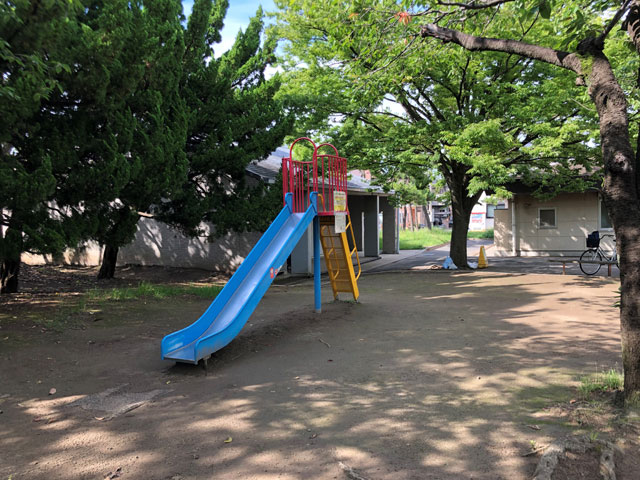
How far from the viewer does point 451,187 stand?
15.0 meters

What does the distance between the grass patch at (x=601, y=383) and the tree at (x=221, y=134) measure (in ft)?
28.0

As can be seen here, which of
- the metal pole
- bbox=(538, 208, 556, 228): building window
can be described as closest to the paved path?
bbox=(538, 208, 556, 228): building window

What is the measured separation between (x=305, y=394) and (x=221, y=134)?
8579 mm

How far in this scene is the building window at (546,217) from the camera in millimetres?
20250

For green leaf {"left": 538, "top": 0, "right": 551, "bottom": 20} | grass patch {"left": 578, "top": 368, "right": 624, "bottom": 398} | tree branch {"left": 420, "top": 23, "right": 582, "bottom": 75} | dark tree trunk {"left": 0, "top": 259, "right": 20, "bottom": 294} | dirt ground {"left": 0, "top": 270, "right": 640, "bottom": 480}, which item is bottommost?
dirt ground {"left": 0, "top": 270, "right": 640, "bottom": 480}

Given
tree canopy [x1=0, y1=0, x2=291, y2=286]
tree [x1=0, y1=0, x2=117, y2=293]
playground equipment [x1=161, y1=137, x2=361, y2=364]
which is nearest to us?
playground equipment [x1=161, y1=137, x2=361, y2=364]

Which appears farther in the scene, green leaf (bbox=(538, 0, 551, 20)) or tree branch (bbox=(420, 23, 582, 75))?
green leaf (bbox=(538, 0, 551, 20))

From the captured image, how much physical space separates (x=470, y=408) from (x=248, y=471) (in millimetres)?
1994

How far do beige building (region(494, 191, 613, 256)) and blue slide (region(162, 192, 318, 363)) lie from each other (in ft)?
52.8

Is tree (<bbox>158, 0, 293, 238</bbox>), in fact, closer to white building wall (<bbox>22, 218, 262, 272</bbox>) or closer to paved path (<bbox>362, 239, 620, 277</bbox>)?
white building wall (<bbox>22, 218, 262, 272</bbox>)

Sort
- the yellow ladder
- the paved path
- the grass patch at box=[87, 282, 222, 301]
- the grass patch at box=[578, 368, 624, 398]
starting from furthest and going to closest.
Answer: the paved path
the grass patch at box=[87, 282, 222, 301]
the yellow ladder
the grass patch at box=[578, 368, 624, 398]

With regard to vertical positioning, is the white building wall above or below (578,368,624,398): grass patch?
above

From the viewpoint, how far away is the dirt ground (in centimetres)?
316

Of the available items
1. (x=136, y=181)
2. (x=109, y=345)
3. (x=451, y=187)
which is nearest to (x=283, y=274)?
(x=451, y=187)
